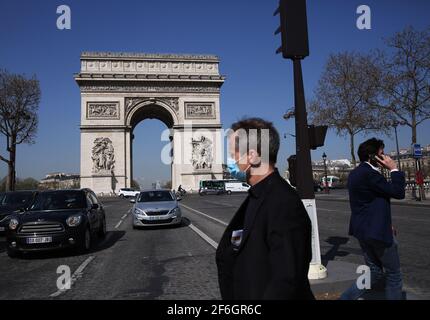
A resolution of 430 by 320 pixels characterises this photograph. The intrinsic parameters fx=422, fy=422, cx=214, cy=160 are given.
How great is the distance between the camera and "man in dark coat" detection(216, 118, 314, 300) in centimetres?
203

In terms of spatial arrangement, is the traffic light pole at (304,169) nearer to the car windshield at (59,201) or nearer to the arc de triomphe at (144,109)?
the car windshield at (59,201)

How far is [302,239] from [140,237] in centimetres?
1073

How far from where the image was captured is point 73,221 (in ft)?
30.6

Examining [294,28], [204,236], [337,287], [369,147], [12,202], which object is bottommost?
[204,236]

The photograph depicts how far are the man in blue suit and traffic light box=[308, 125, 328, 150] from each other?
172 cm

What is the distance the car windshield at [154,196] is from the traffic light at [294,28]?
1048 cm

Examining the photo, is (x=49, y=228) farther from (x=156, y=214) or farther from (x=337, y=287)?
(x=337, y=287)

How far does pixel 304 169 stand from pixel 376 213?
6.38ft

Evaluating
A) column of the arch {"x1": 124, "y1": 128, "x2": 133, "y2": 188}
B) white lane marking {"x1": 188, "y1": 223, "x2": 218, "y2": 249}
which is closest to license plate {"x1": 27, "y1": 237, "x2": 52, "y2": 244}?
white lane marking {"x1": 188, "y1": 223, "x2": 218, "y2": 249}

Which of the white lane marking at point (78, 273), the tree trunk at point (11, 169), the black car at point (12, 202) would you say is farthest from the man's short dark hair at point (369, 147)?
the tree trunk at point (11, 169)

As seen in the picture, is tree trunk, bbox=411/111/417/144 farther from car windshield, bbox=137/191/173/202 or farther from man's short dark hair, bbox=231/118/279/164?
man's short dark hair, bbox=231/118/279/164

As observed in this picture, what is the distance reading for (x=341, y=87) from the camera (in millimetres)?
33156

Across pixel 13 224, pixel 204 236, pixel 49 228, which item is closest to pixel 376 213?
pixel 49 228
